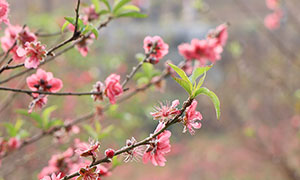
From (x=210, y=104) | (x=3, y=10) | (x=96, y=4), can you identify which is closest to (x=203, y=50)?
(x=96, y=4)

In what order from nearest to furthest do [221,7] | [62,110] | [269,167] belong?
1. [62,110]
2. [269,167]
3. [221,7]

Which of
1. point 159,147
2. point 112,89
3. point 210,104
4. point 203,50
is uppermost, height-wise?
point 210,104

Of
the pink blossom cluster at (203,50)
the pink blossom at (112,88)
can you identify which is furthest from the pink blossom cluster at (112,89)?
the pink blossom cluster at (203,50)

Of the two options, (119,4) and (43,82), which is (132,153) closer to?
(43,82)

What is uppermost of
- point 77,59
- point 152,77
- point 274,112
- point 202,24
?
point 202,24

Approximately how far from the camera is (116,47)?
824 centimetres

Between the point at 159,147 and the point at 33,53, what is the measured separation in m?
0.34

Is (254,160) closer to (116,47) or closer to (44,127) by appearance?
(116,47)

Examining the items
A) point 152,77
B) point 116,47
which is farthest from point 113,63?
point 116,47

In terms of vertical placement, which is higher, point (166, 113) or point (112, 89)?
point (112, 89)

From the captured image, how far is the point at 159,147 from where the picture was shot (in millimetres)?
572

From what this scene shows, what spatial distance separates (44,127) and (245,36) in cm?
797

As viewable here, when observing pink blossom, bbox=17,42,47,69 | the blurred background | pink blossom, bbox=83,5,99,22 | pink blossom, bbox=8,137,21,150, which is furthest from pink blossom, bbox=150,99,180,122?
the blurred background

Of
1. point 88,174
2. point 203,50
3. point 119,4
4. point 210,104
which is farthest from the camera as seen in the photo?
point 210,104
